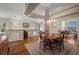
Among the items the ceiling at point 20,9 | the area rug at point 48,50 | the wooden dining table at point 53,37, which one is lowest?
the area rug at point 48,50

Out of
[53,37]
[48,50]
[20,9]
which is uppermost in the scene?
[20,9]

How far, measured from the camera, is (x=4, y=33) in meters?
2.63

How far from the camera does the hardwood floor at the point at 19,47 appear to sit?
8.74 ft

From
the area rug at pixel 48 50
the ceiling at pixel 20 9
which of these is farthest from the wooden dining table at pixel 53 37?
the ceiling at pixel 20 9

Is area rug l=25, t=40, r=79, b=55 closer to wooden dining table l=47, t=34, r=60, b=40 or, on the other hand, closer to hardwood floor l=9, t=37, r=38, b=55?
hardwood floor l=9, t=37, r=38, b=55

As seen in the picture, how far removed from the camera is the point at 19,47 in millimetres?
2668

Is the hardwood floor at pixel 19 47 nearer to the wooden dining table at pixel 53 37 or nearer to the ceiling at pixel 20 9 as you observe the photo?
the wooden dining table at pixel 53 37

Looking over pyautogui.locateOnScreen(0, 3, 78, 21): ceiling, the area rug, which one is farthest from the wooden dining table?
pyautogui.locateOnScreen(0, 3, 78, 21): ceiling

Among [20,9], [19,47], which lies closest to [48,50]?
[19,47]

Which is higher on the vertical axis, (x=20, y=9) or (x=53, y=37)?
(x=20, y=9)

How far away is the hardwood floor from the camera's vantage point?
2.66 m

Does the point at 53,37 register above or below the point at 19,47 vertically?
above

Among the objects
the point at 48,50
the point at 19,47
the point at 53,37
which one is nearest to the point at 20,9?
the point at 19,47

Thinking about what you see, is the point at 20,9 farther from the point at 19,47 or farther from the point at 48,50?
the point at 48,50
